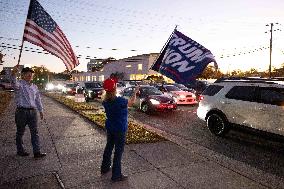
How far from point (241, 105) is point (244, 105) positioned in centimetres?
11

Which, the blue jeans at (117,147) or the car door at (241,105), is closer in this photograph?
the blue jeans at (117,147)

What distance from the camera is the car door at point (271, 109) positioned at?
7.65 metres

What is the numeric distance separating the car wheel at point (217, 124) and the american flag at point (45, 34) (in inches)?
Result: 204

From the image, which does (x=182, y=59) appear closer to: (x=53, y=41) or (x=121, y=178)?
(x=121, y=178)

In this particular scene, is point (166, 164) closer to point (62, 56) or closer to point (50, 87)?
point (62, 56)

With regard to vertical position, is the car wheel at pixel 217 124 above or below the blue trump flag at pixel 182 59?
below

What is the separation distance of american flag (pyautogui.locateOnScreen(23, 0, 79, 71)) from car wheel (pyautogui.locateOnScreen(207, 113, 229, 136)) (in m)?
5.18

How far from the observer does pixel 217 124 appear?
9578 millimetres

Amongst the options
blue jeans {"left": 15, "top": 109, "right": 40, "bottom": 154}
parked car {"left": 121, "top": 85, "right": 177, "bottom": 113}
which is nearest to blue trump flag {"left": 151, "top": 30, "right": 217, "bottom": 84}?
blue jeans {"left": 15, "top": 109, "right": 40, "bottom": 154}

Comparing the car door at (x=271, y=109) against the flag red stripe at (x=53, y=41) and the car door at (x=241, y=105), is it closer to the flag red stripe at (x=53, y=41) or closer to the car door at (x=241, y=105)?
the car door at (x=241, y=105)

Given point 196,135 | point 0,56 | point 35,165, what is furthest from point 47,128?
point 0,56

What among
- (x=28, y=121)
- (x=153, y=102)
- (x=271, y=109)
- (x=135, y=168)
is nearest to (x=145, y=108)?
(x=153, y=102)

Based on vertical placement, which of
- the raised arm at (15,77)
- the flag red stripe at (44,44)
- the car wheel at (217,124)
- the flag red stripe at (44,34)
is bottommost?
the car wheel at (217,124)

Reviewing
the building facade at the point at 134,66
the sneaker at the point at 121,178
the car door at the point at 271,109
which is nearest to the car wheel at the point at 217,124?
the car door at the point at 271,109
